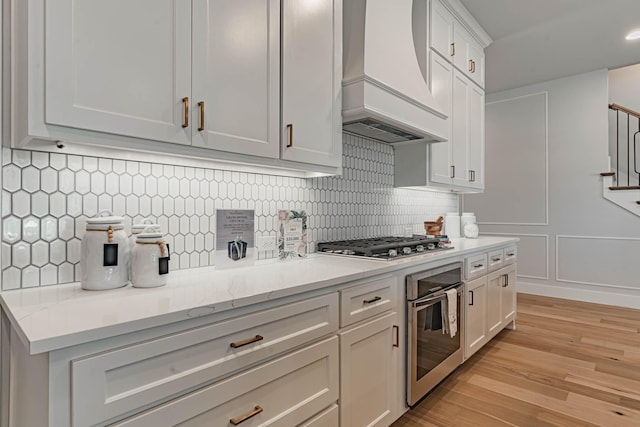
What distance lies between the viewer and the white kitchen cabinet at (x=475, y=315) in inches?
97.7

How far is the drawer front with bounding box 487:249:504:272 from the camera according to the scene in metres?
2.89

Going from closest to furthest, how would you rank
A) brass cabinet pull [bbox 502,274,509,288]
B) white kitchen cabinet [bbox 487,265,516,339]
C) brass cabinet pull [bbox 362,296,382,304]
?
1. brass cabinet pull [bbox 362,296,382,304]
2. white kitchen cabinet [bbox 487,265,516,339]
3. brass cabinet pull [bbox 502,274,509,288]

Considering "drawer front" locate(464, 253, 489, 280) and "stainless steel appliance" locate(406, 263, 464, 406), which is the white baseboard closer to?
"drawer front" locate(464, 253, 489, 280)

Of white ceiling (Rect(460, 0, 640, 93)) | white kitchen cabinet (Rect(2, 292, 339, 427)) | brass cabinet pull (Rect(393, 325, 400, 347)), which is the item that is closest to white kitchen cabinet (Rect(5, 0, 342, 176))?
white kitchen cabinet (Rect(2, 292, 339, 427))

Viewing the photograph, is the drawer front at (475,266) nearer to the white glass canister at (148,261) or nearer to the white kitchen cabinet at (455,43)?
the white kitchen cabinet at (455,43)

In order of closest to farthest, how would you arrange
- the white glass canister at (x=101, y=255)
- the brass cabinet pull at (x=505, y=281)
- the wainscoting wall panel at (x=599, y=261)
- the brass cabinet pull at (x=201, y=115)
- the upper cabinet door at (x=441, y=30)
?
the white glass canister at (x=101, y=255) → the brass cabinet pull at (x=201, y=115) → the upper cabinet door at (x=441, y=30) → the brass cabinet pull at (x=505, y=281) → the wainscoting wall panel at (x=599, y=261)

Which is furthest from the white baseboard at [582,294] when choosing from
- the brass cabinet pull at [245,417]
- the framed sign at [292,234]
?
the brass cabinet pull at [245,417]

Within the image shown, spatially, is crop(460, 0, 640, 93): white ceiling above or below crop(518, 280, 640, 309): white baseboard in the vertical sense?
above

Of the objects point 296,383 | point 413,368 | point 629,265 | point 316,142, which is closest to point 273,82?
point 316,142

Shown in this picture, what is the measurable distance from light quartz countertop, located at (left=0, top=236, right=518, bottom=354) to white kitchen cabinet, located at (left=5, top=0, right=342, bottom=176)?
1.56 ft

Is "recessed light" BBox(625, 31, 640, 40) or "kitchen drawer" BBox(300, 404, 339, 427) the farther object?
"recessed light" BBox(625, 31, 640, 40)

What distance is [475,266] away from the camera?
2.63 meters

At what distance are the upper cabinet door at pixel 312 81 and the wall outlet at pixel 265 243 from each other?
19.7 inches

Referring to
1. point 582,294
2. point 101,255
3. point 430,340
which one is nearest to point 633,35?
point 582,294
